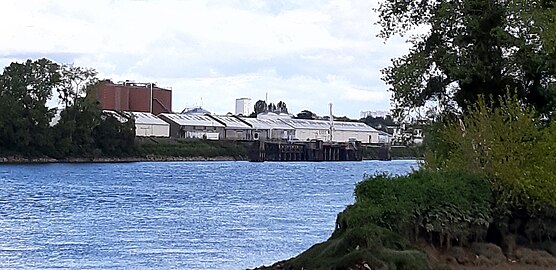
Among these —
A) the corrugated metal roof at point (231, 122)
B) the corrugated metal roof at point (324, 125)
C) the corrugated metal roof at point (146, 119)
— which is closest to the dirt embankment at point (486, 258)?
the corrugated metal roof at point (146, 119)

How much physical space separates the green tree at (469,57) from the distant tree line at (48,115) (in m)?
91.9

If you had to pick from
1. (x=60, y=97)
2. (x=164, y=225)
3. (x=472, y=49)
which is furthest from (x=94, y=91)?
(x=472, y=49)

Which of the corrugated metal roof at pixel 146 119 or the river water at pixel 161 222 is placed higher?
the corrugated metal roof at pixel 146 119

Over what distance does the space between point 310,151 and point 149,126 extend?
32.1 meters

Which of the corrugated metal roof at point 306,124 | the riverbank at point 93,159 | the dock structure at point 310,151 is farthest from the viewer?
the corrugated metal roof at point 306,124

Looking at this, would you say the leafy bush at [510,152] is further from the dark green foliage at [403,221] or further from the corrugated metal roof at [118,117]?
the corrugated metal roof at [118,117]

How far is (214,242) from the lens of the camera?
3559 centimetres

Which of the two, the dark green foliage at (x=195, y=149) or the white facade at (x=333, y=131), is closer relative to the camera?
the dark green foliage at (x=195, y=149)

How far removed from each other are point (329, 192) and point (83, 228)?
2700 cm

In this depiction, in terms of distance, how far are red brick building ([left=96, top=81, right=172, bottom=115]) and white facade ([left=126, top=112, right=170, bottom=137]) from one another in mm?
5252

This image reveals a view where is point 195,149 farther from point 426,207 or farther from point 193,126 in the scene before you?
point 426,207

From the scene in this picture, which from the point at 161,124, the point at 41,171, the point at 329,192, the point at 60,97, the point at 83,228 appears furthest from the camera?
the point at 161,124

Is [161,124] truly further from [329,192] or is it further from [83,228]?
[83,228]

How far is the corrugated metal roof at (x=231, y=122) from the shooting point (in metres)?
161
